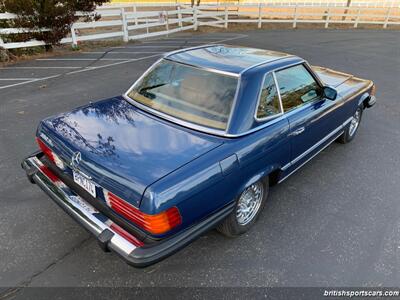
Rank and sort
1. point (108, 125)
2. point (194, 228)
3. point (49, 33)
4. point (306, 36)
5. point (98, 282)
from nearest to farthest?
point (194, 228)
point (98, 282)
point (108, 125)
point (49, 33)
point (306, 36)

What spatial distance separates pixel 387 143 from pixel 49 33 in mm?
10785

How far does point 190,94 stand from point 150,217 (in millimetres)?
1358

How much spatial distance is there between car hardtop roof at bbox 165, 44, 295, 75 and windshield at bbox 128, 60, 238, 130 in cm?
8

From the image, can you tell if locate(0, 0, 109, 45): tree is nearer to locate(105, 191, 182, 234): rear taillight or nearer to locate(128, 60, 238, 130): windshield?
locate(128, 60, 238, 130): windshield

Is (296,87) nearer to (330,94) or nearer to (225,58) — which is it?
(330,94)

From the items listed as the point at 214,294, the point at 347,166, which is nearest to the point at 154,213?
the point at 214,294

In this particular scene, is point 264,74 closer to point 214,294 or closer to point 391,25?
point 214,294

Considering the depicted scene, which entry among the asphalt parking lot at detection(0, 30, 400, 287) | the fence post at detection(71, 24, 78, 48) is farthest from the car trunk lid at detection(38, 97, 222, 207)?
the fence post at detection(71, 24, 78, 48)

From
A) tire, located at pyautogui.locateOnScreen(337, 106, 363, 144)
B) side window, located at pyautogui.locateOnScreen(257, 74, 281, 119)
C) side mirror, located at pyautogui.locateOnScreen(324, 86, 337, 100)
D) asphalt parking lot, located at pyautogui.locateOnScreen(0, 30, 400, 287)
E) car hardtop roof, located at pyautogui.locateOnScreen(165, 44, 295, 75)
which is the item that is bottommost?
asphalt parking lot, located at pyautogui.locateOnScreen(0, 30, 400, 287)

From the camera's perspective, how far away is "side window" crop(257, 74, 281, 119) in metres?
2.86

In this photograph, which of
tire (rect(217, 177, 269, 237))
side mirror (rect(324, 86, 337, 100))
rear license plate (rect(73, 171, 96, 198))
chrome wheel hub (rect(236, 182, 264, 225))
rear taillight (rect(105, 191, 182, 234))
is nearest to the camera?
rear taillight (rect(105, 191, 182, 234))

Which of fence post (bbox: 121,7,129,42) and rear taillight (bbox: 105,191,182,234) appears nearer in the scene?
rear taillight (bbox: 105,191,182,234)

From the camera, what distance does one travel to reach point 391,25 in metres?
21.2

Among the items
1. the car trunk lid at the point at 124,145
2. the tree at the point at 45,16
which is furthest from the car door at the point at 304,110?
the tree at the point at 45,16
